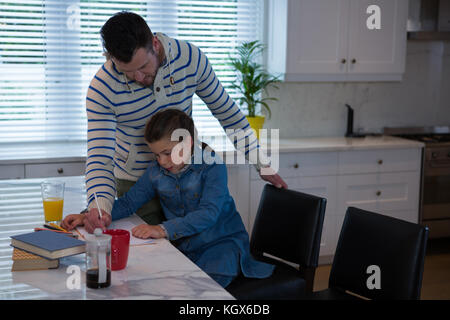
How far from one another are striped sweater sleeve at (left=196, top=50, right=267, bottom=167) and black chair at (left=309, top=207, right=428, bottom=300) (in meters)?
0.53

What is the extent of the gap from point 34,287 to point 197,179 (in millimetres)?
767

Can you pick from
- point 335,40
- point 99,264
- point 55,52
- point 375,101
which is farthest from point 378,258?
point 375,101

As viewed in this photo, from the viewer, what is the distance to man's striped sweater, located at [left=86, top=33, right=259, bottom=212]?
1.91m

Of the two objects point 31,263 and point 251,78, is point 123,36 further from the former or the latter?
point 251,78

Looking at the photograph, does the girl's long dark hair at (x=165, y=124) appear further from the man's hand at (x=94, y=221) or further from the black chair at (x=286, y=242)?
the black chair at (x=286, y=242)

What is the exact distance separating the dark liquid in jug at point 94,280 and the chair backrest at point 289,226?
0.92 meters

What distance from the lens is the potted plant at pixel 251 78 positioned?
3.79 metres

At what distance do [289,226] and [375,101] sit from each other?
2501mm

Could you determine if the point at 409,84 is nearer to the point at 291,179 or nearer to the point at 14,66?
the point at 291,179

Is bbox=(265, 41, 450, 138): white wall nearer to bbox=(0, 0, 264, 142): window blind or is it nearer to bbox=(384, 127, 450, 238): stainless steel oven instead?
bbox=(384, 127, 450, 238): stainless steel oven

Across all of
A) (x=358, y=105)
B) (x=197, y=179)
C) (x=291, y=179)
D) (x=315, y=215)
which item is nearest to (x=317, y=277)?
(x=291, y=179)

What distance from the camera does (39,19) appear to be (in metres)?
3.58

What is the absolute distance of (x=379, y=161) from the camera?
3822 mm

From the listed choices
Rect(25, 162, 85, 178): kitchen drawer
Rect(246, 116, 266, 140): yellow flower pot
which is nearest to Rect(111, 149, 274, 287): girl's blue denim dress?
Rect(25, 162, 85, 178): kitchen drawer
